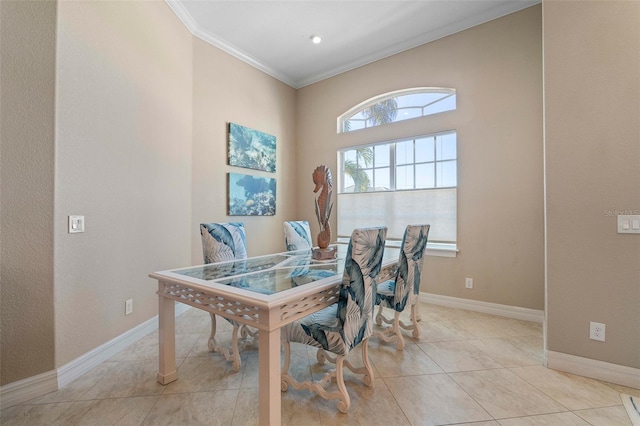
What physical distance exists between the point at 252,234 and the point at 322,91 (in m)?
2.59

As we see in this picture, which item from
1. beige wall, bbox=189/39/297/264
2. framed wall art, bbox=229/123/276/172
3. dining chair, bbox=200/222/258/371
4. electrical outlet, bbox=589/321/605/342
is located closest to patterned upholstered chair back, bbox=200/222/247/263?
dining chair, bbox=200/222/258/371

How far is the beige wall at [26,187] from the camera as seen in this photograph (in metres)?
1.61

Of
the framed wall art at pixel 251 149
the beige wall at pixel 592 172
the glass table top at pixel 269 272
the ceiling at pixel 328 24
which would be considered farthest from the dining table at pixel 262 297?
the ceiling at pixel 328 24

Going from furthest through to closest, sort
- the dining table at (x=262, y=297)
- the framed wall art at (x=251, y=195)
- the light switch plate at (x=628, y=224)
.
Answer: the framed wall art at (x=251, y=195) < the light switch plate at (x=628, y=224) < the dining table at (x=262, y=297)

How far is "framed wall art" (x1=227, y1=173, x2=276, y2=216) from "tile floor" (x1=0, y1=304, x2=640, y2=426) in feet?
6.23

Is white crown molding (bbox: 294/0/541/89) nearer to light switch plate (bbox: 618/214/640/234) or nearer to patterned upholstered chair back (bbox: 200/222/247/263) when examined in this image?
light switch plate (bbox: 618/214/640/234)

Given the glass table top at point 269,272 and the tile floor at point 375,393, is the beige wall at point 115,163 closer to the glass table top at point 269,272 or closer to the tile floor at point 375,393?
the tile floor at point 375,393

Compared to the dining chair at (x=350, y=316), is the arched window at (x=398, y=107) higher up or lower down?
higher up

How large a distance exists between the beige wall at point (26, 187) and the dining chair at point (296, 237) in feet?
6.06

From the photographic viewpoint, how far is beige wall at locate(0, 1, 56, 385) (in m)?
1.61

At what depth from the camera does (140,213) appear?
2.52 meters

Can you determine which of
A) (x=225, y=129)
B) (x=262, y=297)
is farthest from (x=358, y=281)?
(x=225, y=129)

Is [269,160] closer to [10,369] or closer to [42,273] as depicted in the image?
[42,273]

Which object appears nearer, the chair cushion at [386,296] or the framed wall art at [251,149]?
the chair cushion at [386,296]
